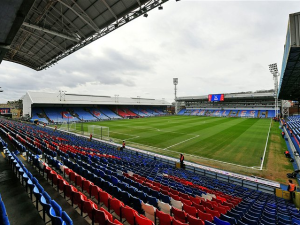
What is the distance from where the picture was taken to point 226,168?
13797 millimetres

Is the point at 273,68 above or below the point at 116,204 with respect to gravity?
above

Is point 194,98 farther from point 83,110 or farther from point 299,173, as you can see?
point 299,173

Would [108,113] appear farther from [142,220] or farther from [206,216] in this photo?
[142,220]

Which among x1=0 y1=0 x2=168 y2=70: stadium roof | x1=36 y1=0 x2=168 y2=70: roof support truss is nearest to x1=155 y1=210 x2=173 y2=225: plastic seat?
x1=0 y1=0 x2=168 y2=70: stadium roof

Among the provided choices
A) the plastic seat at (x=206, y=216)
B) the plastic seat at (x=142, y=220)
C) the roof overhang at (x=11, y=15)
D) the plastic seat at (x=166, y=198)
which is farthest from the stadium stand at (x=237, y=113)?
the roof overhang at (x=11, y=15)

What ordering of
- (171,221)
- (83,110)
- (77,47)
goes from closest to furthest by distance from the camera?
(171,221), (77,47), (83,110)

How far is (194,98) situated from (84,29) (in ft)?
258

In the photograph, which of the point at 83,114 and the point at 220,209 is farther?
the point at 83,114

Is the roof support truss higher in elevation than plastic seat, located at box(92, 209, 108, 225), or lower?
higher

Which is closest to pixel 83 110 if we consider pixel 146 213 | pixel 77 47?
pixel 77 47

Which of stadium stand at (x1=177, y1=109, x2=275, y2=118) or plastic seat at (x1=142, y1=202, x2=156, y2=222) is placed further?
stadium stand at (x1=177, y1=109, x2=275, y2=118)

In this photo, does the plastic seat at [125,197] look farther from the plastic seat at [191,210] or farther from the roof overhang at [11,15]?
the roof overhang at [11,15]

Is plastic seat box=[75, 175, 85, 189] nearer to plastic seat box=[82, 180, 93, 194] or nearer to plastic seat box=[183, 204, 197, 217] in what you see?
plastic seat box=[82, 180, 93, 194]

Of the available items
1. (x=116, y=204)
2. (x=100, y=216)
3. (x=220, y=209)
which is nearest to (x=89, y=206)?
(x=100, y=216)
